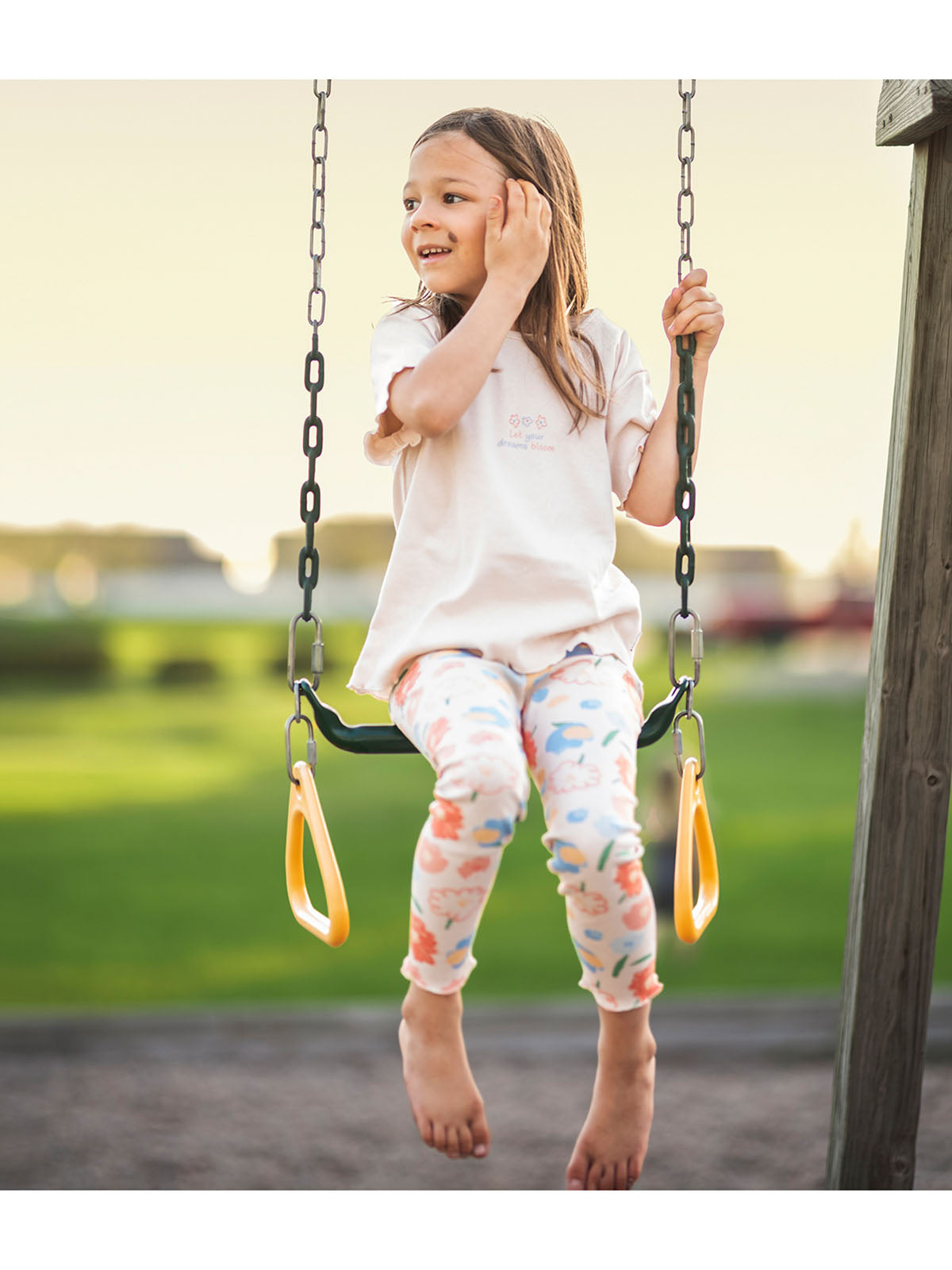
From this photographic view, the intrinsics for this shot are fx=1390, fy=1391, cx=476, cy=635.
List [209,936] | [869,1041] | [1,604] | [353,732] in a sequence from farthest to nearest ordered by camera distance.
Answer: [1,604] → [209,936] → [869,1041] → [353,732]

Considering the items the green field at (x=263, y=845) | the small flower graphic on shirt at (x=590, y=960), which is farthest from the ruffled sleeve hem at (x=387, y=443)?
the green field at (x=263, y=845)

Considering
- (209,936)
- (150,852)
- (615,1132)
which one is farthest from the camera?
(150,852)

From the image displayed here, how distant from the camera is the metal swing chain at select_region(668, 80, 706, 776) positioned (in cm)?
221

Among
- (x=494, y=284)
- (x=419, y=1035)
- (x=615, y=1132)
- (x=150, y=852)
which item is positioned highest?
(x=494, y=284)

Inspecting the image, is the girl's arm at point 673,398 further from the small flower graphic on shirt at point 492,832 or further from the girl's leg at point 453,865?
the small flower graphic on shirt at point 492,832

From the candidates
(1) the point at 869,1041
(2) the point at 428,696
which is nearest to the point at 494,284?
(2) the point at 428,696

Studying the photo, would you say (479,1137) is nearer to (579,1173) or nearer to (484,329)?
(579,1173)

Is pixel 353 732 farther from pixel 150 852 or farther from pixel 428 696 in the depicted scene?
pixel 150 852

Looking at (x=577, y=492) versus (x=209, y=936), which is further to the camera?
(x=209, y=936)

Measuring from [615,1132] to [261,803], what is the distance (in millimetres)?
16021

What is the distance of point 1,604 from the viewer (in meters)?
21.5

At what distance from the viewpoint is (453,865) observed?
76.8 inches

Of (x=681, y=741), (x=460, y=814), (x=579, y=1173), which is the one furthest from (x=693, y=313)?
(x=579, y=1173)

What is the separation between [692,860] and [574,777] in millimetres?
281
